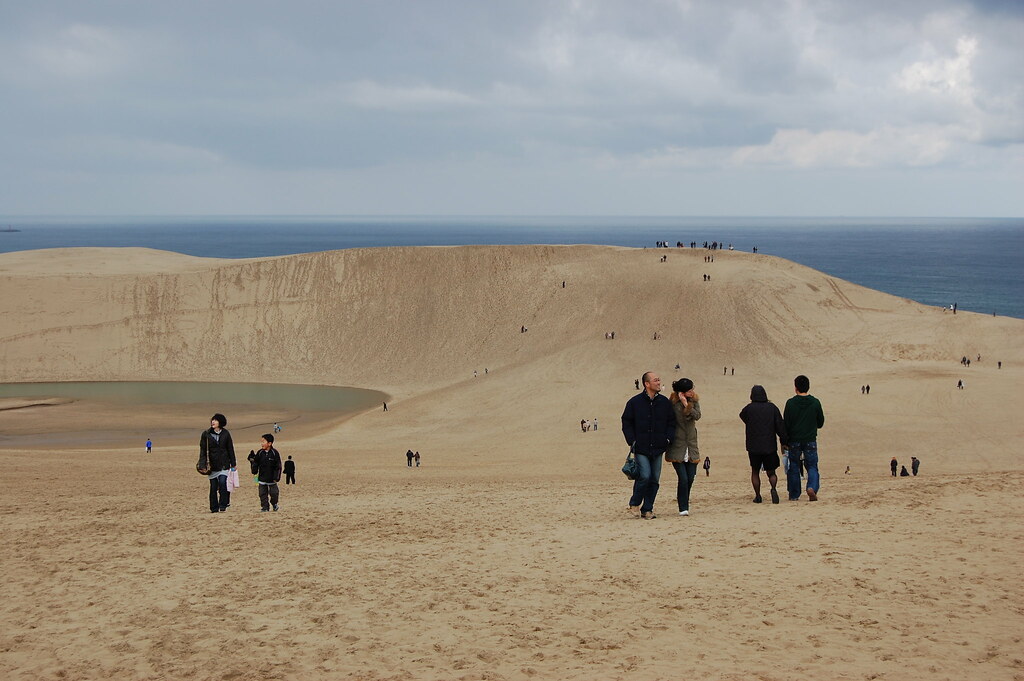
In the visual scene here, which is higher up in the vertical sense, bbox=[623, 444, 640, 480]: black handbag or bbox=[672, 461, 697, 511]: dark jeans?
bbox=[623, 444, 640, 480]: black handbag

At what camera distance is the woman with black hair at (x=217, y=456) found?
13.9 metres

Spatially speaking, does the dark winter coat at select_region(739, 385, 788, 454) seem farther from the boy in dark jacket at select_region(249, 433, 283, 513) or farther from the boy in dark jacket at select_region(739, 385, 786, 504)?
the boy in dark jacket at select_region(249, 433, 283, 513)

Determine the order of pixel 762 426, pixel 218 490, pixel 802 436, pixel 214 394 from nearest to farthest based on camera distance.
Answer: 1. pixel 762 426
2. pixel 802 436
3. pixel 218 490
4. pixel 214 394

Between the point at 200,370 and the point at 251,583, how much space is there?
5674 centimetres

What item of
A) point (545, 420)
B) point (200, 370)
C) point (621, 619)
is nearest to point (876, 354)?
point (545, 420)

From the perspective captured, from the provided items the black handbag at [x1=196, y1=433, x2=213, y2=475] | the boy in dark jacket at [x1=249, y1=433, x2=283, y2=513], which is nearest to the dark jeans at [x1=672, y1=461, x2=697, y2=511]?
the boy in dark jacket at [x1=249, y1=433, x2=283, y2=513]

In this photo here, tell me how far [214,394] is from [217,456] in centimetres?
4478

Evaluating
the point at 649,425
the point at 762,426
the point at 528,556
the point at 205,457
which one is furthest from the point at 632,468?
the point at 205,457

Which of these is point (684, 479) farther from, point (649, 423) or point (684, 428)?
point (649, 423)

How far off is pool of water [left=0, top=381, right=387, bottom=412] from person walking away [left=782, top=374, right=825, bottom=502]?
39640mm

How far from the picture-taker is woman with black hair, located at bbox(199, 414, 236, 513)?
45.7 feet

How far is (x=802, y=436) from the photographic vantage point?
12930mm

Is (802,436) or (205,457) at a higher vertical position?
(802,436)

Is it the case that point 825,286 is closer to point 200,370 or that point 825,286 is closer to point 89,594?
point 200,370
